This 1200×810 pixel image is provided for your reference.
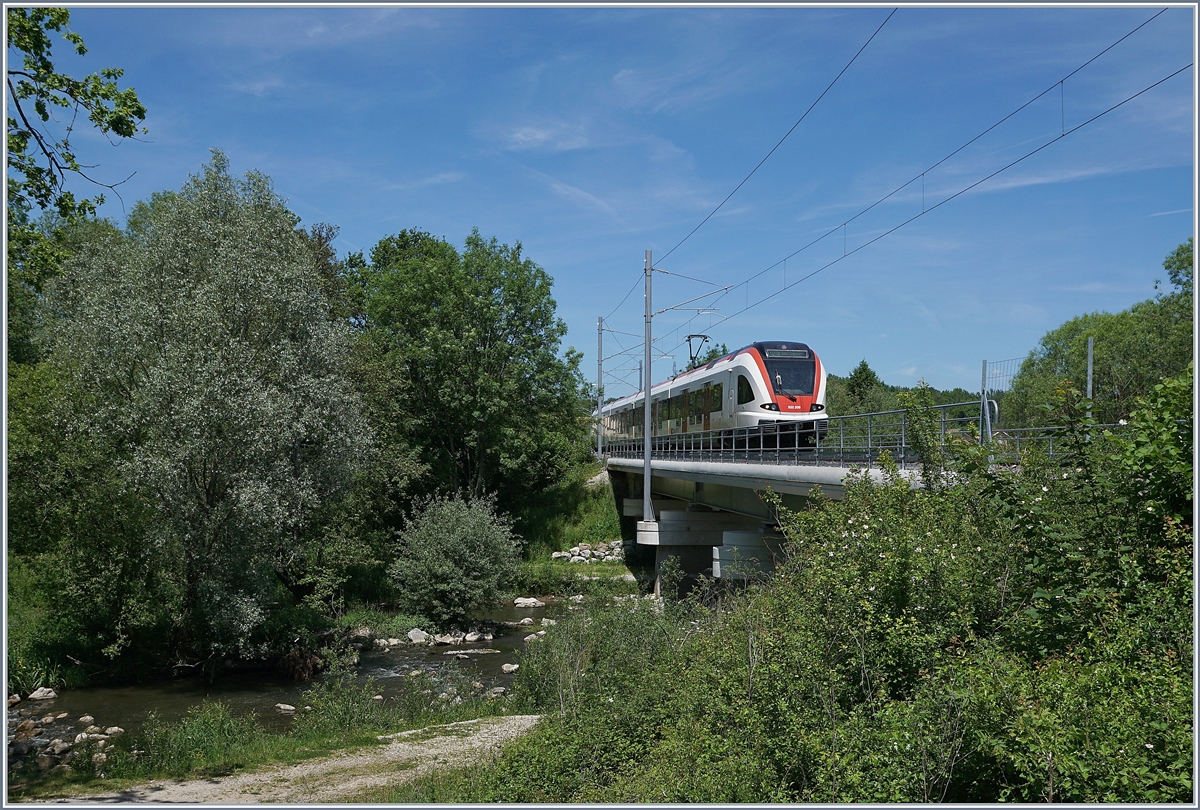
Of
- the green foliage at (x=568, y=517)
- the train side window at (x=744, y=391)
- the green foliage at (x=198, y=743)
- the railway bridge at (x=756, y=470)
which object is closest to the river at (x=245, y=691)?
the green foliage at (x=198, y=743)

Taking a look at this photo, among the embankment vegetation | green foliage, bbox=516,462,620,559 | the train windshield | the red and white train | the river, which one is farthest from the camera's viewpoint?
green foliage, bbox=516,462,620,559

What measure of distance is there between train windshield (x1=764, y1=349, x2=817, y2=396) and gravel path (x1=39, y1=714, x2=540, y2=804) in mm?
15812

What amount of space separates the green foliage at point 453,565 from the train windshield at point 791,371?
11756 mm

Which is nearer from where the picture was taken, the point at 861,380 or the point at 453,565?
the point at 453,565

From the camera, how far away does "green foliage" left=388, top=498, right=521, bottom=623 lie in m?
29.0

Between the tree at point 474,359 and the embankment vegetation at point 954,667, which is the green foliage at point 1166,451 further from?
the tree at point 474,359

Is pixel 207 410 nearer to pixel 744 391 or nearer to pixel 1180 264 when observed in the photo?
pixel 744 391

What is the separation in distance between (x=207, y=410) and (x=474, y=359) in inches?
874

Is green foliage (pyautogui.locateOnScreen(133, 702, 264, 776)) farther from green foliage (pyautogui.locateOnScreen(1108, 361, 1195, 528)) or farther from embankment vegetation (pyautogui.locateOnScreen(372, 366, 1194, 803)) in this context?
green foliage (pyautogui.locateOnScreen(1108, 361, 1195, 528))

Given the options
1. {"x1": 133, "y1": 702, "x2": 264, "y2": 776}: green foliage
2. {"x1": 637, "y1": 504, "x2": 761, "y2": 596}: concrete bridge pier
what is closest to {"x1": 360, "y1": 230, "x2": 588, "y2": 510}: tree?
{"x1": 637, "y1": 504, "x2": 761, "y2": 596}: concrete bridge pier

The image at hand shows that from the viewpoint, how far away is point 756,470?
2067 cm

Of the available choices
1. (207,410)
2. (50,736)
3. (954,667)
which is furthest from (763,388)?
(50,736)

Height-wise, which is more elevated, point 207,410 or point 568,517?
point 207,410

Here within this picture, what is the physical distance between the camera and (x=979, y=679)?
22.3 feet
